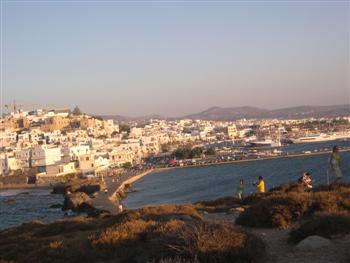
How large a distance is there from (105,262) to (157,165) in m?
81.3

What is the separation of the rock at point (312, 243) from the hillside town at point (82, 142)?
2734 inches

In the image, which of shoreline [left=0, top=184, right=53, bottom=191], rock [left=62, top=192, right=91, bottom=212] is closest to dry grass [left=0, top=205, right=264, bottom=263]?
rock [left=62, top=192, right=91, bottom=212]

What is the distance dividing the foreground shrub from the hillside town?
6899cm

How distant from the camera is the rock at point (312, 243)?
7.62 meters

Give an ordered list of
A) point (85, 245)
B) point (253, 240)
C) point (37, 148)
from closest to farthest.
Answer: point (253, 240)
point (85, 245)
point (37, 148)

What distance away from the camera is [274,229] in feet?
31.7

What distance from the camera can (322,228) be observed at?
27.1ft

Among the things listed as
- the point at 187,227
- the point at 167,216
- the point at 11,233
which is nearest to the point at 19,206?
the point at 11,233

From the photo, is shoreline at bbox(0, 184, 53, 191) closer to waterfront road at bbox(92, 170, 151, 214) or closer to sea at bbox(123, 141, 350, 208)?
waterfront road at bbox(92, 170, 151, 214)

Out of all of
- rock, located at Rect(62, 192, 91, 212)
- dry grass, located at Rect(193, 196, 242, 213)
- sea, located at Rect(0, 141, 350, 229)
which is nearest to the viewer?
dry grass, located at Rect(193, 196, 242, 213)

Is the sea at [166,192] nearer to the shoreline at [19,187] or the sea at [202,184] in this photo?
the sea at [202,184]

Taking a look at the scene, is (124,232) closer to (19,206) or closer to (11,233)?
(11,233)

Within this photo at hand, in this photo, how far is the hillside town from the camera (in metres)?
81.7

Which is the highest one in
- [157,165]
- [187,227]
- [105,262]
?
[187,227]
